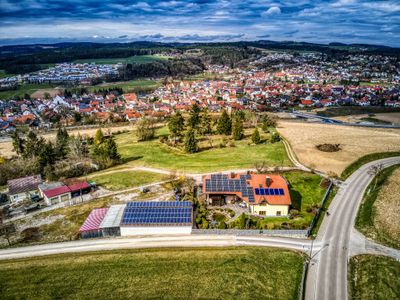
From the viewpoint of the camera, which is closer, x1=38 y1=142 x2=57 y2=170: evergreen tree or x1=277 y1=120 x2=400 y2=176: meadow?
x1=277 y1=120 x2=400 y2=176: meadow

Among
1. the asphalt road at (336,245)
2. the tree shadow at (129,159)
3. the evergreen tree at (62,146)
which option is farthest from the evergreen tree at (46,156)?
the asphalt road at (336,245)

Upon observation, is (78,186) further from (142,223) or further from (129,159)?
(142,223)

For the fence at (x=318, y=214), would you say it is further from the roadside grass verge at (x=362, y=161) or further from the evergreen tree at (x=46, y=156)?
the evergreen tree at (x=46, y=156)

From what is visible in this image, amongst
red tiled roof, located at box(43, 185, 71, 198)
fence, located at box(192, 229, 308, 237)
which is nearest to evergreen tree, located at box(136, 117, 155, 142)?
red tiled roof, located at box(43, 185, 71, 198)

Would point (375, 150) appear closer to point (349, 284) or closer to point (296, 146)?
point (296, 146)

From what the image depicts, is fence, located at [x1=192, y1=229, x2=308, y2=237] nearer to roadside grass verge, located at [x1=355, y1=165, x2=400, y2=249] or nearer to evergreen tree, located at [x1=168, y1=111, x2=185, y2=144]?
roadside grass verge, located at [x1=355, y1=165, x2=400, y2=249]

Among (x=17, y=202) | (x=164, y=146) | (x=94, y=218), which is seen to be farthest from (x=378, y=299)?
(x=164, y=146)

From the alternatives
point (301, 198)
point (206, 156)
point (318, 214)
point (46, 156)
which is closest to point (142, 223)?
point (318, 214)
